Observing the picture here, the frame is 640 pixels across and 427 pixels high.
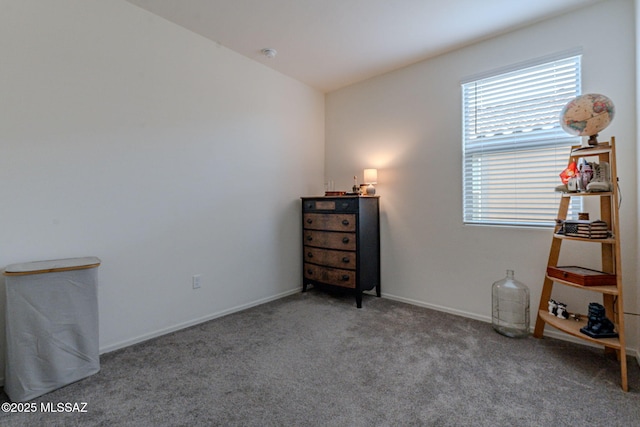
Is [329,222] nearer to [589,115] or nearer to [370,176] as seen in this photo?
[370,176]

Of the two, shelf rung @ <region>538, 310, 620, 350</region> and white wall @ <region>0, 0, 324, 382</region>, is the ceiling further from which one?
shelf rung @ <region>538, 310, 620, 350</region>

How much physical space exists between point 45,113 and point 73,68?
13.9 inches

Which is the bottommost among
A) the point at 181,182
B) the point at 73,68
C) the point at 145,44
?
the point at 181,182

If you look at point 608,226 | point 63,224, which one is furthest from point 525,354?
point 63,224

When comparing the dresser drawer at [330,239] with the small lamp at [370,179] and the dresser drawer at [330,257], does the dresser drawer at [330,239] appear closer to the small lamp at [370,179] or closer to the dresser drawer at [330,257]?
the dresser drawer at [330,257]

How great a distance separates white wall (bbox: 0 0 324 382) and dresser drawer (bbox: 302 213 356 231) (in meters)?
0.33

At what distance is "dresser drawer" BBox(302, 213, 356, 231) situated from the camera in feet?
9.64

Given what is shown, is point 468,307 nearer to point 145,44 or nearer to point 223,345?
point 223,345

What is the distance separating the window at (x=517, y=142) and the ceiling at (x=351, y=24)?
0.42 m

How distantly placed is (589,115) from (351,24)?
1.77 m

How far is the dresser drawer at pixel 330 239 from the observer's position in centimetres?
294

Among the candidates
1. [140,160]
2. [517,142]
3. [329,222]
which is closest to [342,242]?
[329,222]

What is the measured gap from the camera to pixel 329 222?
3.11 m

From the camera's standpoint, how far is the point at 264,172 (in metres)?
3.09
